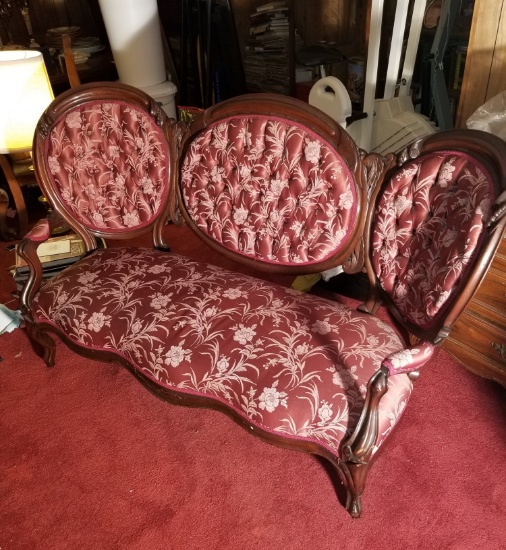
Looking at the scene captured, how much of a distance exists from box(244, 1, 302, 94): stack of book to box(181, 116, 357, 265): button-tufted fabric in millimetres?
1685

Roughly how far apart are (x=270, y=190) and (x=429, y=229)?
529 millimetres

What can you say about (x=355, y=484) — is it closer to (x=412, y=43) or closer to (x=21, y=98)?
(x=412, y=43)

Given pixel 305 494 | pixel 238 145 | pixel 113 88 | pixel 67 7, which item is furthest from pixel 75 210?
pixel 67 7

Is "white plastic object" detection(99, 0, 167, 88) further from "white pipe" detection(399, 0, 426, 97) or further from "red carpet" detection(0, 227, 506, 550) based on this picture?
"red carpet" detection(0, 227, 506, 550)

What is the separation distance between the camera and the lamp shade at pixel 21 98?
1.88 metres

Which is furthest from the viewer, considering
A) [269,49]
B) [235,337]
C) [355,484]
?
[269,49]

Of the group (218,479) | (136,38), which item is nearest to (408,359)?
(218,479)

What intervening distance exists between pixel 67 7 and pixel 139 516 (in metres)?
3.45

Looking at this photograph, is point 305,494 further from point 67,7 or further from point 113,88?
point 67,7

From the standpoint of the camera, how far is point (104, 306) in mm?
1613

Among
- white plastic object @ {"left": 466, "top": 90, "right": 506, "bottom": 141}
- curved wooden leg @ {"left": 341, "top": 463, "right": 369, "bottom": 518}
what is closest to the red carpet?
curved wooden leg @ {"left": 341, "top": 463, "right": 369, "bottom": 518}

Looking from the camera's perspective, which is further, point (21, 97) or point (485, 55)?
point (21, 97)

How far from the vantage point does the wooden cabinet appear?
1.53 metres

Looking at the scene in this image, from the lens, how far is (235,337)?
4.69ft
